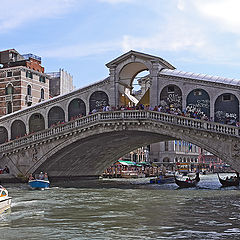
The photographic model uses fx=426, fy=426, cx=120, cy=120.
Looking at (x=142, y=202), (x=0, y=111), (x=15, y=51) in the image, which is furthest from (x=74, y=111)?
(x=142, y=202)

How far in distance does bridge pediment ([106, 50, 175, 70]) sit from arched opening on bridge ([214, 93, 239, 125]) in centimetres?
531

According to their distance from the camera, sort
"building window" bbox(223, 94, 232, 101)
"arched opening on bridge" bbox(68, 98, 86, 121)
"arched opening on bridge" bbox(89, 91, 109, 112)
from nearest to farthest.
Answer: "building window" bbox(223, 94, 232, 101)
"arched opening on bridge" bbox(89, 91, 109, 112)
"arched opening on bridge" bbox(68, 98, 86, 121)

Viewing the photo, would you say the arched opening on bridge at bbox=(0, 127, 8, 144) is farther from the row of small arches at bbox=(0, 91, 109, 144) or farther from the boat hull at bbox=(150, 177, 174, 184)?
the boat hull at bbox=(150, 177, 174, 184)

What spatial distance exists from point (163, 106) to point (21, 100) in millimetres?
14778

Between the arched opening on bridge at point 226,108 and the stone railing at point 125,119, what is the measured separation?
2912mm

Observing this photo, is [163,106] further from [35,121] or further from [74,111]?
[35,121]

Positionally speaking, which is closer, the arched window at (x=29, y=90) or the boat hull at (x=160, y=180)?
the boat hull at (x=160, y=180)

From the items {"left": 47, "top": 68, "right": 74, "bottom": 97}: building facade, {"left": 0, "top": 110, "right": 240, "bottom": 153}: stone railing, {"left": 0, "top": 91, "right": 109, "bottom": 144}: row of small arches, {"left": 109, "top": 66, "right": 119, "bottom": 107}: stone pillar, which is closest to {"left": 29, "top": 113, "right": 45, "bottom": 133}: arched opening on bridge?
{"left": 0, "top": 91, "right": 109, "bottom": 144}: row of small arches

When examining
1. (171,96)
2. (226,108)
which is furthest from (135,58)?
(226,108)

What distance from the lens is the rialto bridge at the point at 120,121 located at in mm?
27516

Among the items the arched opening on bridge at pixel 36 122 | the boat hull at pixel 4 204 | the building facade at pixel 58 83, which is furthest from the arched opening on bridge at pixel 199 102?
the building facade at pixel 58 83

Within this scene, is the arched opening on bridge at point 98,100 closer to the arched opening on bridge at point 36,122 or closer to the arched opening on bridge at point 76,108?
the arched opening on bridge at point 76,108

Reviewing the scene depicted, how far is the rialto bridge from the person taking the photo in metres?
27.5

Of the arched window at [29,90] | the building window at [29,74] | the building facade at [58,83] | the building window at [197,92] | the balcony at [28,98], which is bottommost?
the building window at [197,92]
